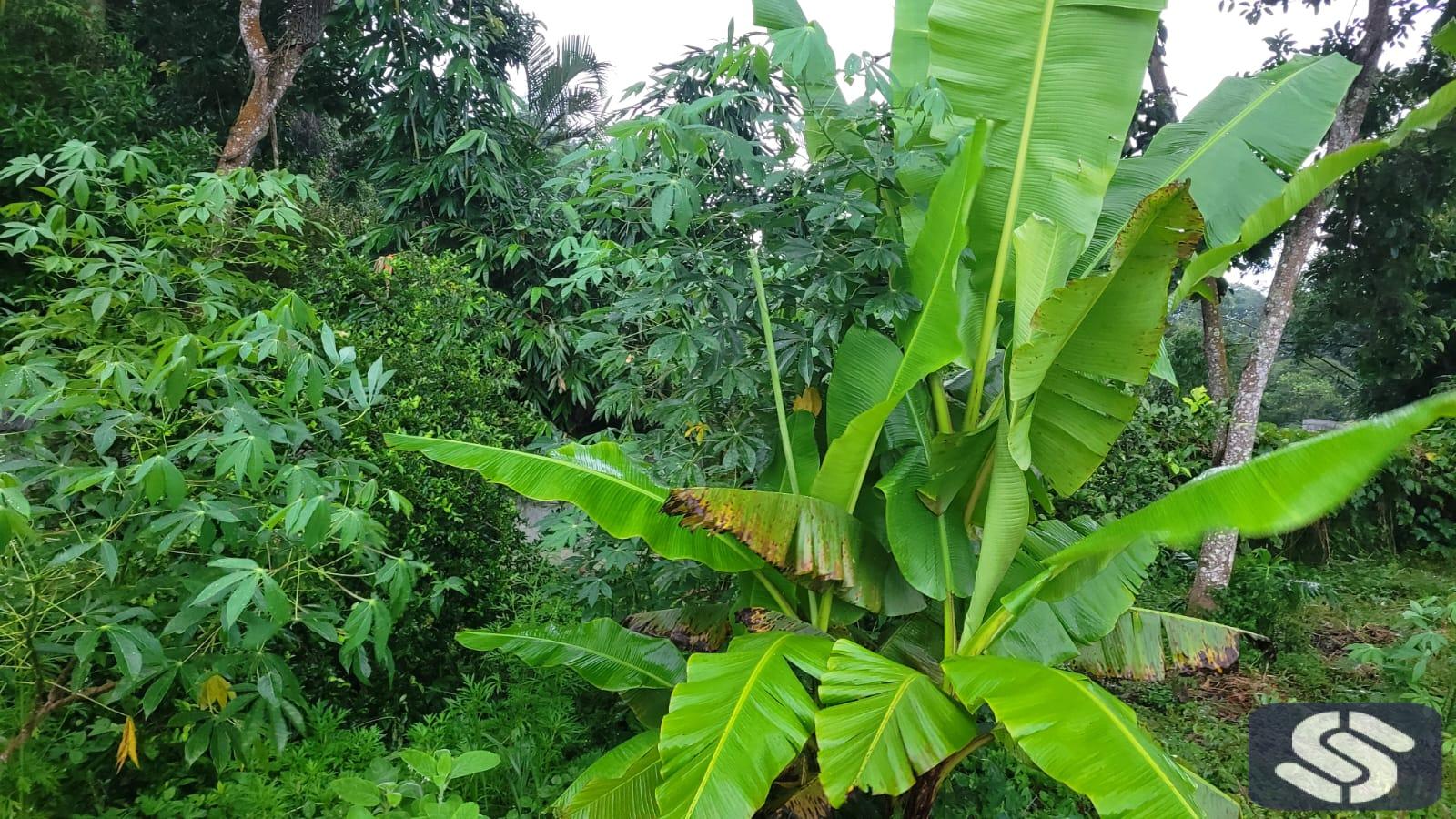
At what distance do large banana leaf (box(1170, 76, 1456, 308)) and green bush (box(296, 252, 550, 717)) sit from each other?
248cm

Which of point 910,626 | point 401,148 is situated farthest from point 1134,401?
point 401,148

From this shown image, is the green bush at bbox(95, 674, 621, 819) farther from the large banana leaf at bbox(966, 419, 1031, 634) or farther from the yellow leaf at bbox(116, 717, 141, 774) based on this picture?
the large banana leaf at bbox(966, 419, 1031, 634)

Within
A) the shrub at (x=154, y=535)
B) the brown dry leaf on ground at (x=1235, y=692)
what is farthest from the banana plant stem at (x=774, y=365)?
the brown dry leaf on ground at (x=1235, y=692)

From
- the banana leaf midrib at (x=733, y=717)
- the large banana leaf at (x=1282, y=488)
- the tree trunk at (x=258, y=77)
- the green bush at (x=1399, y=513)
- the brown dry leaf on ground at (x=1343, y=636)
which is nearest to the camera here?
the large banana leaf at (x=1282, y=488)

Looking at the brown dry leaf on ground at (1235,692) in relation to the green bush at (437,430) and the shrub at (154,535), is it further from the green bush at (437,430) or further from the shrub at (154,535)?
the shrub at (154,535)

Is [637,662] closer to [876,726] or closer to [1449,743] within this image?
[876,726]

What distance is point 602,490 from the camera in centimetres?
200

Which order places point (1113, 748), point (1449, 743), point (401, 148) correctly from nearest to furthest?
1. point (1113, 748)
2. point (1449, 743)
3. point (401, 148)

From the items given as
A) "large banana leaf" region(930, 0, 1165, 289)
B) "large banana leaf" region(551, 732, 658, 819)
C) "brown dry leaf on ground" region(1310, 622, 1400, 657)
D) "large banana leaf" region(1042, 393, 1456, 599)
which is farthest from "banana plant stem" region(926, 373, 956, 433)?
"brown dry leaf on ground" region(1310, 622, 1400, 657)

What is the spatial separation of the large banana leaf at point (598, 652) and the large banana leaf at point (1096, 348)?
1163 mm

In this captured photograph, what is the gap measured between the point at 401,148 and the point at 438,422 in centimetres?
326

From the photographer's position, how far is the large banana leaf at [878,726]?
4.78ft

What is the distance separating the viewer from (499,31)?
564 cm

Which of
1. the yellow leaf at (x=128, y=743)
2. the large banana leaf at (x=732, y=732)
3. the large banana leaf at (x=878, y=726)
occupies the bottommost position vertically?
the yellow leaf at (x=128, y=743)
